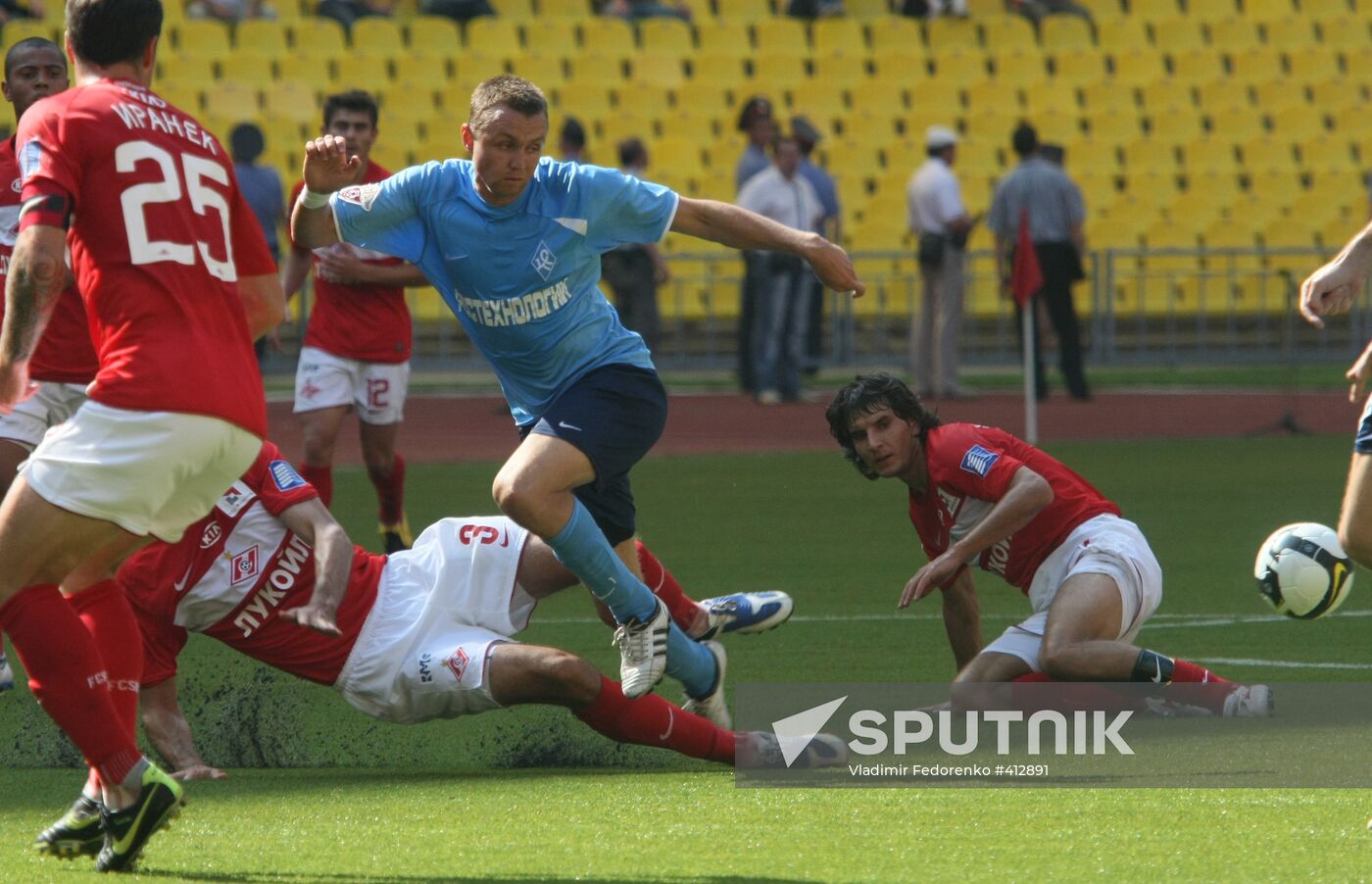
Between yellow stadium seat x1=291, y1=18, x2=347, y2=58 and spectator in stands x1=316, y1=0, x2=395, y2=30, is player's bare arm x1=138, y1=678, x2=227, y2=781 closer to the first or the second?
yellow stadium seat x1=291, y1=18, x2=347, y2=58

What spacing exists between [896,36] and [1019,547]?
19057mm

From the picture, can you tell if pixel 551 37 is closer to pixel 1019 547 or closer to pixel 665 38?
pixel 665 38

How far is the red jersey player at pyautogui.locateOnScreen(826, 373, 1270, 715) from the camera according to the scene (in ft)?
19.4

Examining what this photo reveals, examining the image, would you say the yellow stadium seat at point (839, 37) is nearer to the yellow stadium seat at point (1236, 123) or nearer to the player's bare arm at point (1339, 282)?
the yellow stadium seat at point (1236, 123)

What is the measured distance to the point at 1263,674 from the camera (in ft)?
22.2

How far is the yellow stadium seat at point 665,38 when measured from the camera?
2372 centimetres

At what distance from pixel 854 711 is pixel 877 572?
338cm

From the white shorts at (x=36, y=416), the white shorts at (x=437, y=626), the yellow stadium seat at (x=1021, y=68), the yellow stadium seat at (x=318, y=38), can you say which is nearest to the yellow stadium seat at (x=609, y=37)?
the yellow stadium seat at (x=318, y=38)

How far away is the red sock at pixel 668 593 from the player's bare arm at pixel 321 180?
1.47 m

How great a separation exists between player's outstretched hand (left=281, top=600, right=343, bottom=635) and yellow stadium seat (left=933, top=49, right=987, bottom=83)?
65.7ft

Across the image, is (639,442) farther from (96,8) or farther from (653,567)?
(96,8)

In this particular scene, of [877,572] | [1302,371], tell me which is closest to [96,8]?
[877,572]

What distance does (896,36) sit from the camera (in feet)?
80.6

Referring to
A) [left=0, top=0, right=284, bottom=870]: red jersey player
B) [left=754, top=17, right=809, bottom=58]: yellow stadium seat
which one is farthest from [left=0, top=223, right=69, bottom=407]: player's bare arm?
[left=754, top=17, right=809, bottom=58]: yellow stadium seat
